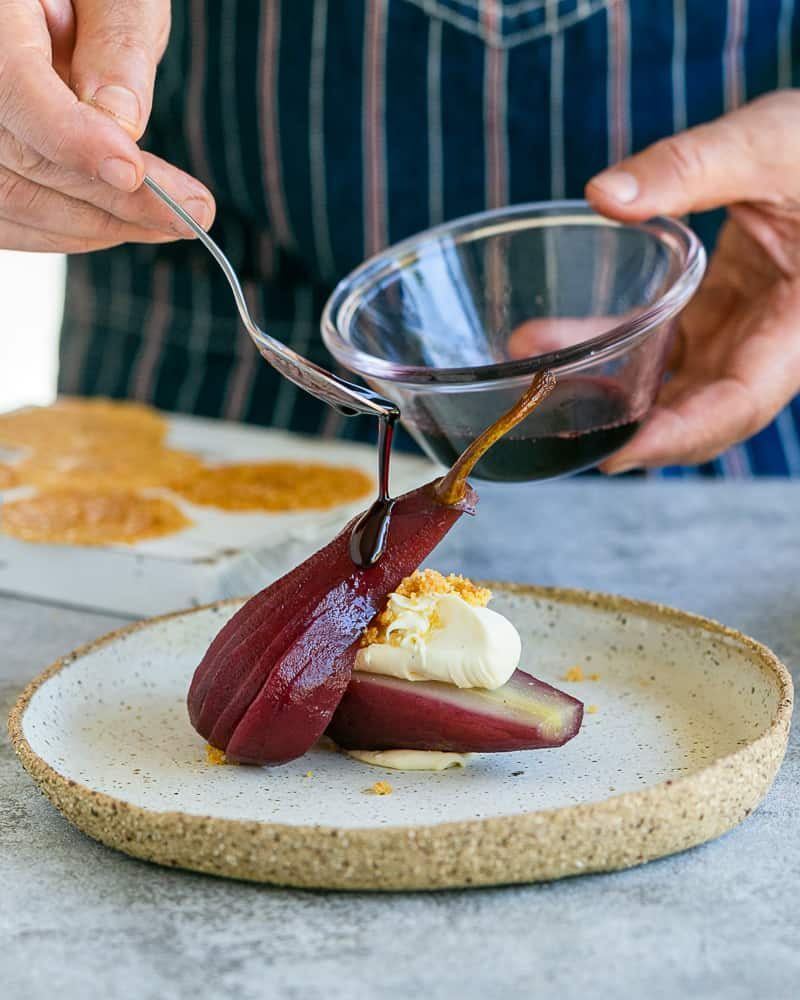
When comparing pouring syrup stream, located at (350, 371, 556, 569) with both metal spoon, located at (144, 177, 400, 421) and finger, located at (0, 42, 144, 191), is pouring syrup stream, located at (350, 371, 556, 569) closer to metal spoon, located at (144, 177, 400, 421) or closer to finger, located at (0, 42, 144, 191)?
metal spoon, located at (144, 177, 400, 421)

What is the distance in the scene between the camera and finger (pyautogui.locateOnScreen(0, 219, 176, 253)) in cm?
121

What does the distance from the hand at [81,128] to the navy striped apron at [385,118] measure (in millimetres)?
678

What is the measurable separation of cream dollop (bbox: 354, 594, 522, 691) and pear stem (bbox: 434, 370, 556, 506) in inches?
3.1

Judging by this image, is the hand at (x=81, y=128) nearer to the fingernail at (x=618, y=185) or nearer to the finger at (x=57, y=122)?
the finger at (x=57, y=122)

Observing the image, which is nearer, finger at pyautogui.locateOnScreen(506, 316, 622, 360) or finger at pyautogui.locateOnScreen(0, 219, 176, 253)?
finger at pyautogui.locateOnScreen(0, 219, 176, 253)

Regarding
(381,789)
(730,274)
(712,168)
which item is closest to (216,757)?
(381,789)

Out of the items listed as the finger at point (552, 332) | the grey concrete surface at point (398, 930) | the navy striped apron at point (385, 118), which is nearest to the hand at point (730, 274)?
the finger at point (552, 332)

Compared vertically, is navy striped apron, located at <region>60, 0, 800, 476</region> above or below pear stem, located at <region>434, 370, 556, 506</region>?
above

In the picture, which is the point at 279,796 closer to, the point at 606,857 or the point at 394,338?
the point at 606,857

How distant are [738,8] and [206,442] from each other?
3.02 feet

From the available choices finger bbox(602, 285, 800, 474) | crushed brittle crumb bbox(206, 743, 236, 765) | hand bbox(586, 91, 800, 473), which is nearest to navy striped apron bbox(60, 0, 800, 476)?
hand bbox(586, 91, 800, 473)

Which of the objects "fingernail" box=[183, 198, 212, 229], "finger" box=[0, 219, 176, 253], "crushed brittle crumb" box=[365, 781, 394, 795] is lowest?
"crushed brittle crumb" box=[365, 781, 394, 795]

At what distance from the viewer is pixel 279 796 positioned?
96 centimetres

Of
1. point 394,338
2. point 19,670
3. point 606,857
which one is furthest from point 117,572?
point 606,857
